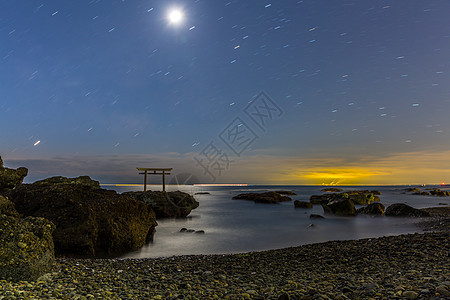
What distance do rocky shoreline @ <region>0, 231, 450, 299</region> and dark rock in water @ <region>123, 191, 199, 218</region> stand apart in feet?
55.7

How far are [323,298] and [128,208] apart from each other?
1039cm

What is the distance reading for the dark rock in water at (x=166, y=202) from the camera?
81.9 feet

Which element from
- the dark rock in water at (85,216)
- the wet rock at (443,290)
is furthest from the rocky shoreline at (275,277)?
the dark rock in water at (85,216)

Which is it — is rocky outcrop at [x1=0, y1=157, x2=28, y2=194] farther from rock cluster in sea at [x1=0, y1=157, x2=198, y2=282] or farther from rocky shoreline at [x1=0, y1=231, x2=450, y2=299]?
rocky shoreline at [x1=0, y1=231, x2=450, y2=299]

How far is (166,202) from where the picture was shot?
25828mm

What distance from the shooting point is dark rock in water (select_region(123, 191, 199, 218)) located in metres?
25.0

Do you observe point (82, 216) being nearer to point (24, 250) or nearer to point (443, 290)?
point (24, 250)

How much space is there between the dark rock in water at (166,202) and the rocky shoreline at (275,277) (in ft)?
55.7

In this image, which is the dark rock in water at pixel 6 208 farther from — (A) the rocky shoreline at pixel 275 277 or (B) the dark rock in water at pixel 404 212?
(B) the dark rock in water at pixel 404 212

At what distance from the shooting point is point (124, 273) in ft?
22.7

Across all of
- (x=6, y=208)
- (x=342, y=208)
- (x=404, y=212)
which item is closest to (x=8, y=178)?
(x=6, y=208)

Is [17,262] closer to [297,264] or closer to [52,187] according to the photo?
[297,264]

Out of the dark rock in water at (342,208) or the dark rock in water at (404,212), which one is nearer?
the dark rock in water at (404,212)

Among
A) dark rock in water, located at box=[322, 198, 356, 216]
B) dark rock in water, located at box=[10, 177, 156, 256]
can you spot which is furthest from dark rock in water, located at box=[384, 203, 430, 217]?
dark rock in water, located at box=[10, 177, 156, 256]
